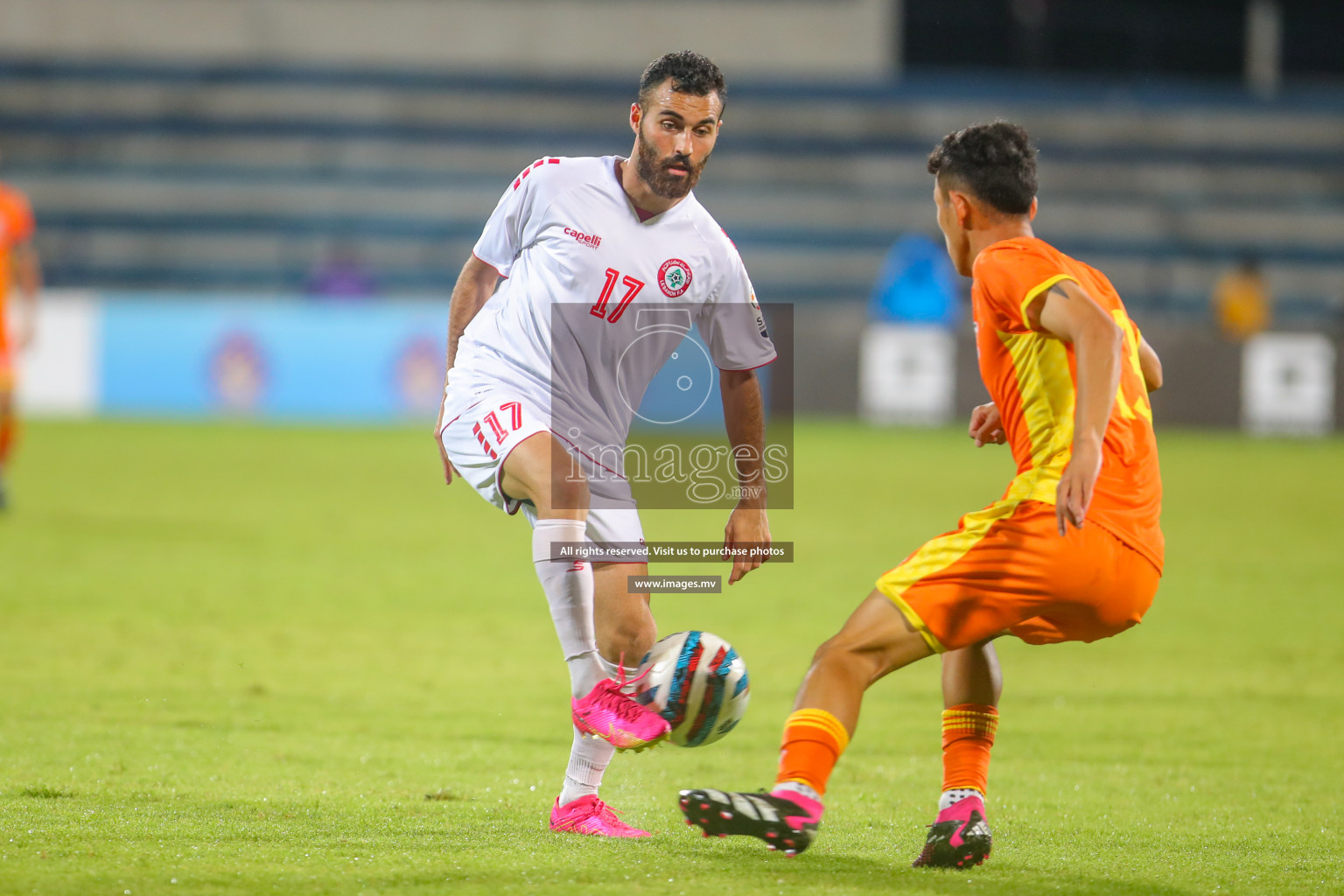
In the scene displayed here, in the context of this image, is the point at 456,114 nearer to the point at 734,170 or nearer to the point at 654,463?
the point at 734,170

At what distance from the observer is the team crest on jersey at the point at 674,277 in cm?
452

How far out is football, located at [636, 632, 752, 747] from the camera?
4.03m

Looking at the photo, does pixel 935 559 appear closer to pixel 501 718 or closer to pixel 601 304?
pixel 601 304

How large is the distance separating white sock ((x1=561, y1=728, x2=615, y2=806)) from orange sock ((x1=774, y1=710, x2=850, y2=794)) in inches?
34.9

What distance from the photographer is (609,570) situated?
4406mm

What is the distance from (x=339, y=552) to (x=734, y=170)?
18.5 meters

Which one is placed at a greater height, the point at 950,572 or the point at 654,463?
the point at 950,572

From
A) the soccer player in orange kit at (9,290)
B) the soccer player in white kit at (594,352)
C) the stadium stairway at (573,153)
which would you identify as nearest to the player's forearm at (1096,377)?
the soccer player in white kit at (594,352)

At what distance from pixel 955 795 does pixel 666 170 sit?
1.90 metres

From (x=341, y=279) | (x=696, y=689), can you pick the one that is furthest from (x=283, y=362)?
(x=696, y=689)

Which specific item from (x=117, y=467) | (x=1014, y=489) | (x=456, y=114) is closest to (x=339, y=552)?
(x=117, y=467)

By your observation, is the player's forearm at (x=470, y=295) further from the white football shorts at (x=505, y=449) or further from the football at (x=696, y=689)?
the football at (x=696, y=689)

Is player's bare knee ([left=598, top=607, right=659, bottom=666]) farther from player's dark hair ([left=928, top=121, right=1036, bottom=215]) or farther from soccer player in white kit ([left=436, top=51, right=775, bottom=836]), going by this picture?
player's dark hair ([left=928, top=121, right=1036, bottom=215])

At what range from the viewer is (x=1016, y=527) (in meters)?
3.66
